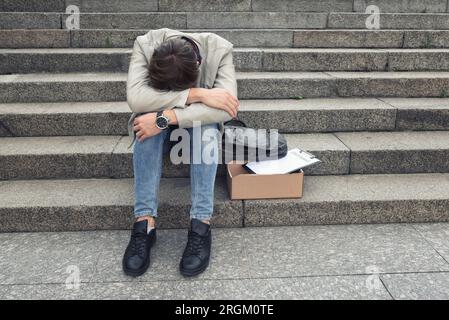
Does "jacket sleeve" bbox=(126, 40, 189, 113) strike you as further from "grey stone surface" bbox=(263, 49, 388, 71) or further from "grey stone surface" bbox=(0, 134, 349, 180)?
"grey stone surface" bbox=(263, 49, 388, 71)

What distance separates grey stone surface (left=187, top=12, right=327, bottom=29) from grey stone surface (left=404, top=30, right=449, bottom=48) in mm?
1137

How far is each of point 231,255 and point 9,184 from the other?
1.88 meters

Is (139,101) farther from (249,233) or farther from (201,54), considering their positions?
(249,233)

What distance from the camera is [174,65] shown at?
2.47 metres

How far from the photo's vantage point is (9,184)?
3250 mm

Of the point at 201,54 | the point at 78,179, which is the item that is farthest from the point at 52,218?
the point at 201,54

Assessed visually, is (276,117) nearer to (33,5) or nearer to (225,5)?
(225,5)

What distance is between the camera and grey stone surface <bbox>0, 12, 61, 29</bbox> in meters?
4.96

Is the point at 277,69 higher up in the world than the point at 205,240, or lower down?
higher up

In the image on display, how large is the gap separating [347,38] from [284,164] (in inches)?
103

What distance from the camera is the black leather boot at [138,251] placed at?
A: 248 centimetres

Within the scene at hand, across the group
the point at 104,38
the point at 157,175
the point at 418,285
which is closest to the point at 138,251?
the point at 157,175
